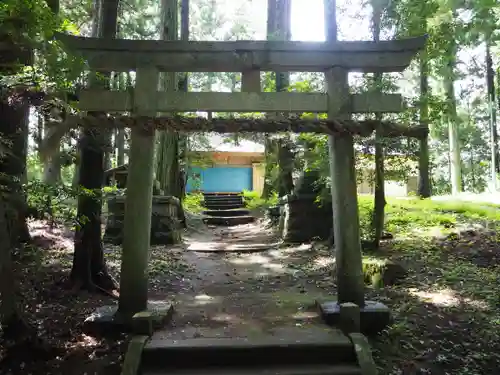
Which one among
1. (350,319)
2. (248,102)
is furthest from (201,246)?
(350,319)

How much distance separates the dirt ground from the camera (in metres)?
4.45

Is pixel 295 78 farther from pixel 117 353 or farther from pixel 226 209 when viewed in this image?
pixel 117 353

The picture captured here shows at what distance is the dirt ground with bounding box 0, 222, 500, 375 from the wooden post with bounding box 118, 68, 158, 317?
474 millimetres

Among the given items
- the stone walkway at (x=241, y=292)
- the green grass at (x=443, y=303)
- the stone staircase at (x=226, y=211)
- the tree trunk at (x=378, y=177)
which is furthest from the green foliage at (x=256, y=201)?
the tree trunk at (x=378, y=177)

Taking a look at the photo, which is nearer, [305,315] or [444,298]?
[305,315]

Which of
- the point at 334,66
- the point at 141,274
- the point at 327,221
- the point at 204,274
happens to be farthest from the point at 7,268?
the point at 327,221

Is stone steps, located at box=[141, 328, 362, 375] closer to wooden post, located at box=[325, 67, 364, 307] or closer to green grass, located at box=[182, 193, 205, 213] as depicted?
wooden post, located at box=[325, 67, 364, 307]

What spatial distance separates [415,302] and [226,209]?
48.4ft

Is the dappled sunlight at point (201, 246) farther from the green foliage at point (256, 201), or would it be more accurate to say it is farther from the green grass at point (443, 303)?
the green foliage at point (256, 201)

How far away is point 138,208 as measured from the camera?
4895 mm

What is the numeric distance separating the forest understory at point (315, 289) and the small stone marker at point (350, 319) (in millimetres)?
335

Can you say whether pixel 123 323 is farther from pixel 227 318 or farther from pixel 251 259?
pixel 251 259

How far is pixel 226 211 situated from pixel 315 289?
12166 millimetres

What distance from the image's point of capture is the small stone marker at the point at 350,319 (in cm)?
462
